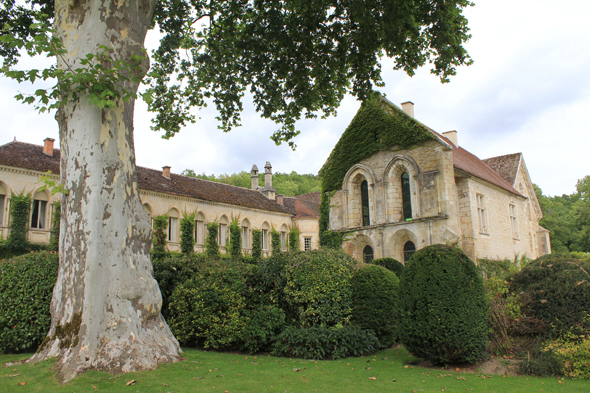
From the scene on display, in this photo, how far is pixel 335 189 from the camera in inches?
1156

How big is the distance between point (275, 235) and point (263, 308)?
33.2 metres

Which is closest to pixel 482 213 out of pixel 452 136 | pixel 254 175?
pixel 452 136

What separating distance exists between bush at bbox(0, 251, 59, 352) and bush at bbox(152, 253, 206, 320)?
9.87ft

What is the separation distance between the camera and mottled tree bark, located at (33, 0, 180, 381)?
285 inches

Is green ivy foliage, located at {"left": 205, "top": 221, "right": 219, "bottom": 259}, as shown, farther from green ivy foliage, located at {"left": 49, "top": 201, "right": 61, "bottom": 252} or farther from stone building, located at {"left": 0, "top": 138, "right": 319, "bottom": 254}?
green ivy foliage, located at {"left": 49, "top": 201, "right": 61, "bottom": 252}

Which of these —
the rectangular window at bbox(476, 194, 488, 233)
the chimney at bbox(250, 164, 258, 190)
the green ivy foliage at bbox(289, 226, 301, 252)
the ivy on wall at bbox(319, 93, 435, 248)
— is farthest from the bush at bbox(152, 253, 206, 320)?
the chimney at bbox(250, 164, 258, 190)

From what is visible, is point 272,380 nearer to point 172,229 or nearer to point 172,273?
point 172,273

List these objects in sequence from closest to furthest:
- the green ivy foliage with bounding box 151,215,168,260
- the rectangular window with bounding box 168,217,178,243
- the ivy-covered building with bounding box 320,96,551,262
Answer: the ivy-covered building with bounding box 320,96,551,262 → the green ivy foliage with bounding box 151,215,168,260 → the rectangular window with bounding box 168,217,178,243

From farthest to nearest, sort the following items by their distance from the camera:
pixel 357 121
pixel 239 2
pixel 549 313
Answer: pixel 357 121 → pixel 239 2 → pixel 549 313

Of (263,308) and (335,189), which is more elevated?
(335,189)

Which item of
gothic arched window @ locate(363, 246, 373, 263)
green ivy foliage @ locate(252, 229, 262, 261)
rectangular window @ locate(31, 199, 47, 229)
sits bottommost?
gothic arched window @ locate(363, 246, 373, 263)

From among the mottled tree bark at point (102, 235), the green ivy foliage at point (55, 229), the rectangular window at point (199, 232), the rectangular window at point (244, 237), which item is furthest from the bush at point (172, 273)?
the rectangular window at point (244, 237)

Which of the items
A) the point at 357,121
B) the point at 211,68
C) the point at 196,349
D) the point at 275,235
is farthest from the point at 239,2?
the point at 275,235

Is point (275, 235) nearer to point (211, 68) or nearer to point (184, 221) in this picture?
point (184, 221)
